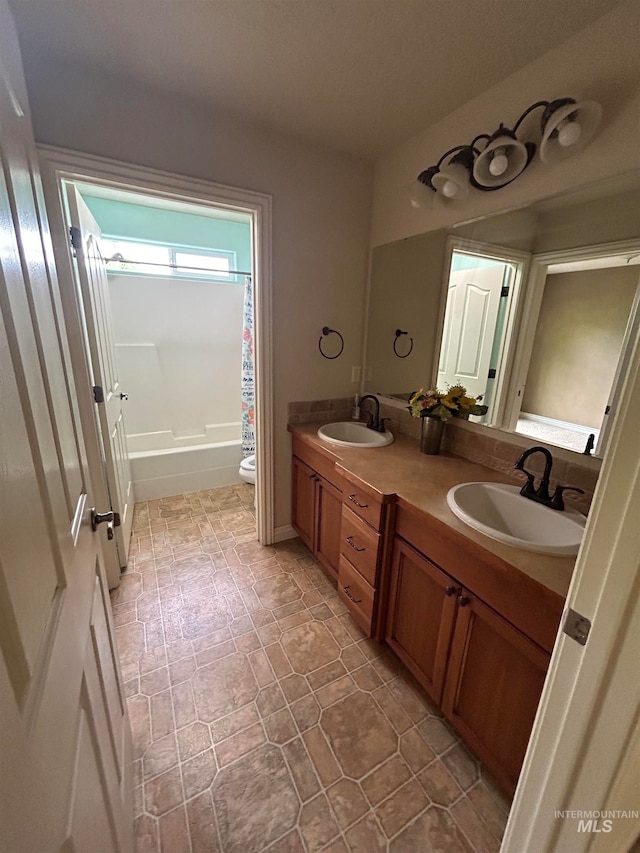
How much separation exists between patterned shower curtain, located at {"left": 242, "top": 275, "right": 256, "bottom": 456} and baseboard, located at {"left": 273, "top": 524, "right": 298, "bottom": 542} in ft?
3.45

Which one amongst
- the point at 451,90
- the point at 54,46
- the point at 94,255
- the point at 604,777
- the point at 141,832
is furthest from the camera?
the point at 94,255

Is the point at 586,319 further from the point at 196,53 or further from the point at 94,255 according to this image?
the point at 94,255

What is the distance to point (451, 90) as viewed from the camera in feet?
4.79

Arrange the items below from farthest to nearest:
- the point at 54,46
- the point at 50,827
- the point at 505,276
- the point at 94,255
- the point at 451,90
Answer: the point at 94,255, the point at 505,276, the point at 451,90, the point at 54,46, the point at 50,827

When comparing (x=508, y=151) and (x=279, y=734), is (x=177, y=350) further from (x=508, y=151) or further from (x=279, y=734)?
(x=279, y=734)

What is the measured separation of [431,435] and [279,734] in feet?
4.54

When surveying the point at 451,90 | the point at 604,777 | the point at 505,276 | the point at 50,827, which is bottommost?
the point at 604,777

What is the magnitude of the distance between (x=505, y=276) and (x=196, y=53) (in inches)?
58.9

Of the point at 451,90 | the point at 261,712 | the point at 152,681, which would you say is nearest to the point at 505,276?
the point at 451,90

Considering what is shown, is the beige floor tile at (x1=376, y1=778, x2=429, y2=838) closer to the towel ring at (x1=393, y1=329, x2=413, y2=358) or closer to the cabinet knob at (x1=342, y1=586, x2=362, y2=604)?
the cabinet knob at (x1=342, y1=586, x2=362, y2=604)

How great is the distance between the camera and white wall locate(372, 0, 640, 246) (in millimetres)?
1085

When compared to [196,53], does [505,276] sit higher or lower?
lower

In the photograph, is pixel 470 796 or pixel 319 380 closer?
pixel 470 796

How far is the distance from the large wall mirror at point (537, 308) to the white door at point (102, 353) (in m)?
1.63
